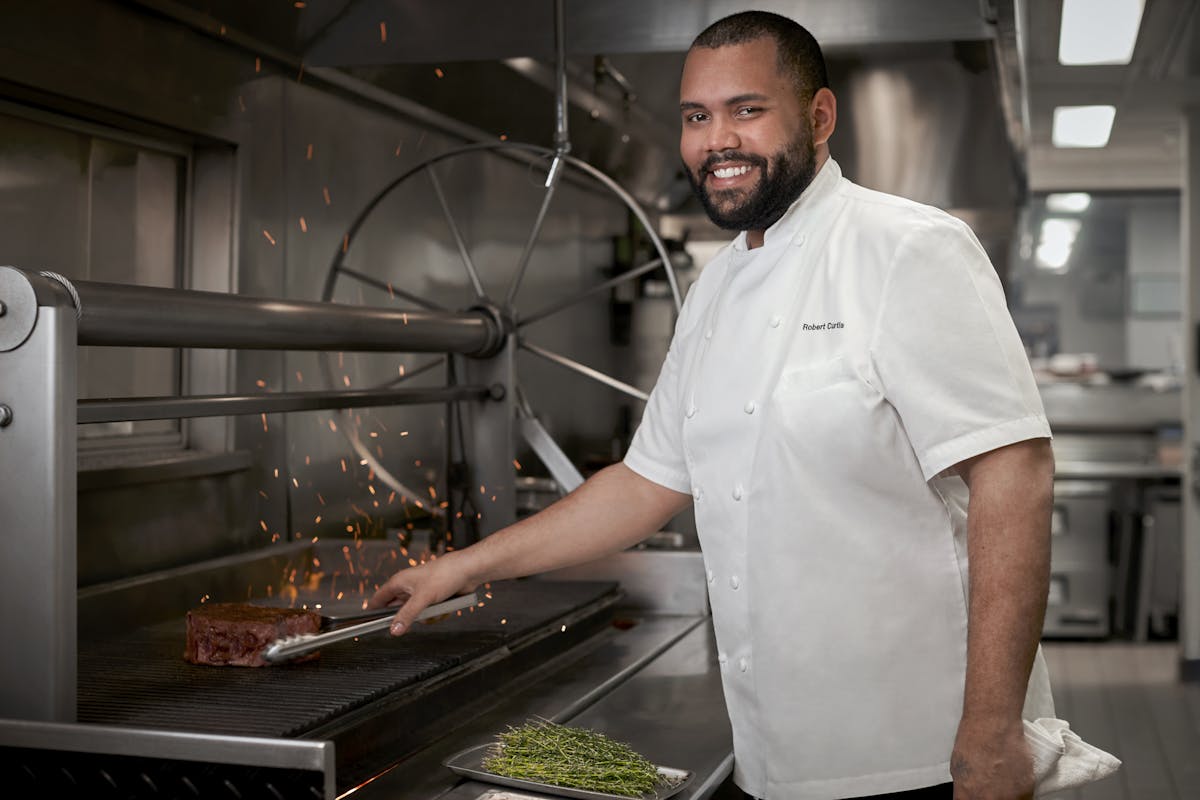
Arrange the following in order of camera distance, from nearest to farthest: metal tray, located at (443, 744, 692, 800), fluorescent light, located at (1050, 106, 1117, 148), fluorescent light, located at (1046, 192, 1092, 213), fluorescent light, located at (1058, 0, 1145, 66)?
1. metal tray, located at (443, 744, 692, 800)
2. fluorescent light, located at (1058, 0, 1145, 66)
3. fluorescent light, located at (1050, 106, 1117, 148)
4. fluorescent light, located at (1046, 192, 1092, 213)

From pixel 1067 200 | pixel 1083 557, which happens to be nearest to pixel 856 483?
pixel 1083 557

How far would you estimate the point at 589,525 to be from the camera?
178 centimetres

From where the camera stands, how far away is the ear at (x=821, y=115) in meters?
1.52

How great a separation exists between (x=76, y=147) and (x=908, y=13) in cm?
145

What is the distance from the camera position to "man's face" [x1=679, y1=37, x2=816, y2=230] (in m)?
1.47

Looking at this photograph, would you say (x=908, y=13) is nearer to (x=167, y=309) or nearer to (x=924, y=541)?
(x=924, y=541)

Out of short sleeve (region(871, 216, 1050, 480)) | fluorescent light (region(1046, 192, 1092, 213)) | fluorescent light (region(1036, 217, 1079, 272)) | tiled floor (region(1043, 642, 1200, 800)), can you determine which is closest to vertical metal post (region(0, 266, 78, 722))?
short sleeve (region(871, 216, 1050, 480))

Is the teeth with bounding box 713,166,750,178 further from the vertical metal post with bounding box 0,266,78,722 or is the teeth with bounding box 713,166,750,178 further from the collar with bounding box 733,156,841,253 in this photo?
the vertical metal post with bounding box 0,266,78,722

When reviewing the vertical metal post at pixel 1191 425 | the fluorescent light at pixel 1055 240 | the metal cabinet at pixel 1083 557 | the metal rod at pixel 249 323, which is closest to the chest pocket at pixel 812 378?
the metal rod at pixel 249 323

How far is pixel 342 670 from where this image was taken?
5.38 ft

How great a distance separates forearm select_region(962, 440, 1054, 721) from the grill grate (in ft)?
2.30

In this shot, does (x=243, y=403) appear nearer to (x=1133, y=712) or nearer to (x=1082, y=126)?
(x=1133, y=712)

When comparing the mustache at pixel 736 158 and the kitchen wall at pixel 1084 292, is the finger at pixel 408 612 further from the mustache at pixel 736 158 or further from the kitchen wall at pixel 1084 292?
the kitchen wall at pixel 1084 292

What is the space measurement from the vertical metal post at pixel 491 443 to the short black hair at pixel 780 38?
1047 mm
